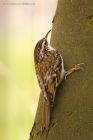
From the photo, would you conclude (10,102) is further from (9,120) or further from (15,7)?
(15,7)

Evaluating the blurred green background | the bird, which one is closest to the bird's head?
the bird

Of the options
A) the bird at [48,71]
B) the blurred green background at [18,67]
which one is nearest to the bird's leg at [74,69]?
the bird at [48,71]

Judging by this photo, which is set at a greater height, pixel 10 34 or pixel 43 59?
pixel 43 59

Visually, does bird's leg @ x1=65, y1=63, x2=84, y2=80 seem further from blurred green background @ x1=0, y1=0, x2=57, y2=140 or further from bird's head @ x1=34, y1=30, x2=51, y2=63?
blurred green background @ x1=0, y1=0, x2=57, y2=140

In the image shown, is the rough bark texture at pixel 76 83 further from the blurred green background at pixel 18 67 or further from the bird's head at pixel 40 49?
the blurred green background at pixel 18 67

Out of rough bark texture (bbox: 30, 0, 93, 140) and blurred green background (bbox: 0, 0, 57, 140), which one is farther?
blurred green background (bbox: 0, 0, 57, 140)

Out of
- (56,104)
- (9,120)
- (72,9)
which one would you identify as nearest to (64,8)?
(72,9)

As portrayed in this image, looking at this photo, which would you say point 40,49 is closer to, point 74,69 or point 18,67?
point 74,69

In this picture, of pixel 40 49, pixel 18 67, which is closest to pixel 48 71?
pixel 40 49

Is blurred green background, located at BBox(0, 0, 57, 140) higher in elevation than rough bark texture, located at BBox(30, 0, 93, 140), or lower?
lower
